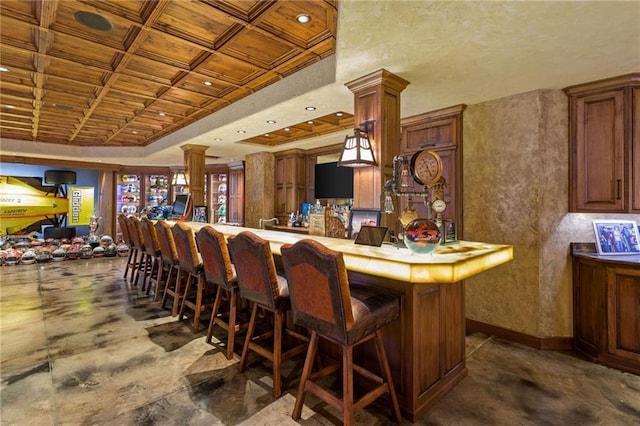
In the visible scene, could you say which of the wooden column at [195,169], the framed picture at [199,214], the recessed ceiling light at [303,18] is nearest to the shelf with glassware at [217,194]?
the wooden column at [195,169]

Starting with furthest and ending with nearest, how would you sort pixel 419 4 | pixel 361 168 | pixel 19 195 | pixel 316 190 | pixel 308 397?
Answer: pixel 19 195 < pixel 316 190 < pixel 361 168 < pixel 308 397 < pixel 419 4

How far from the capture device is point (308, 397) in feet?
7.11

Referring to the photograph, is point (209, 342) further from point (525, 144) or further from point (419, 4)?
point (525, 144)

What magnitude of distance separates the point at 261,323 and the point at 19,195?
9.58 m

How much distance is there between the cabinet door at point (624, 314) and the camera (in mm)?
2592

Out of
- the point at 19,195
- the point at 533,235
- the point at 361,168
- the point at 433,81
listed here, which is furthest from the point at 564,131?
the point at 19,195

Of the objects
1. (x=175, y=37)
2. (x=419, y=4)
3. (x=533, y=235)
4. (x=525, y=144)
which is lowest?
(x=533, y=235)

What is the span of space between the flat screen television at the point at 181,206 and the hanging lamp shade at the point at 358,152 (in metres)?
3.69

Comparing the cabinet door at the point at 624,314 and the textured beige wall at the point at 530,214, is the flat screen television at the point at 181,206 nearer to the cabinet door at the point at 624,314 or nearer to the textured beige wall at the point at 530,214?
the textured beige wall at the point at 530,214

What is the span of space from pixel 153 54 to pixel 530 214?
408 cm

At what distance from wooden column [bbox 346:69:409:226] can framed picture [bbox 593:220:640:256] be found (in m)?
1.96

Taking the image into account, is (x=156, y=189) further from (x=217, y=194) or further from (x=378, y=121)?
(x=378, y=121)

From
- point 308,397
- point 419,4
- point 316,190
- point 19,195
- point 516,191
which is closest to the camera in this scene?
point 419,4

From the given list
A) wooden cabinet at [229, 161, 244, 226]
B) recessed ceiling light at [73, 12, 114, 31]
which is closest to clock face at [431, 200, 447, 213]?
recessed ceiling light at [73, 12, 114, 31]
